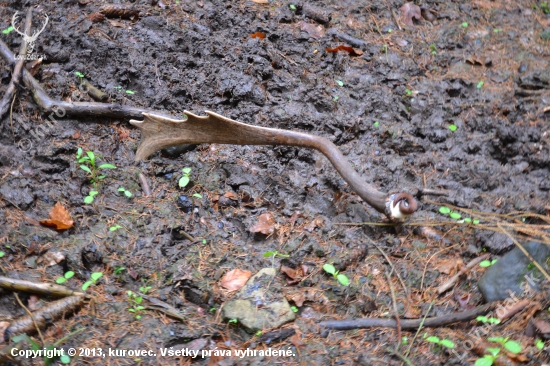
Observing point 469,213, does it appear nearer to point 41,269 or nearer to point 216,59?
point 216,59

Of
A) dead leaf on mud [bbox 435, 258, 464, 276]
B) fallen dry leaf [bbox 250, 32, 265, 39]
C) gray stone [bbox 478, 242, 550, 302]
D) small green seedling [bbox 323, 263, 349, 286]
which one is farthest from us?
fallen dry leaf [bbox 250, 32, 265, 39]

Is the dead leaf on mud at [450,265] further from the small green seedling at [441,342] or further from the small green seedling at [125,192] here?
the small green seedling at [125,192]

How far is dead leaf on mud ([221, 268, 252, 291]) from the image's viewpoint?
294 cm

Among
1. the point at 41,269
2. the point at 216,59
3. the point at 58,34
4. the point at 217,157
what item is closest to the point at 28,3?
the point at 58,34

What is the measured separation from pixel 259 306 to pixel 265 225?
71 centimetres

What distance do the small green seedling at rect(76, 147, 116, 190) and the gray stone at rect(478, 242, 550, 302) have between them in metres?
2.87

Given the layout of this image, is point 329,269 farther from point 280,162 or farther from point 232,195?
point 280,162

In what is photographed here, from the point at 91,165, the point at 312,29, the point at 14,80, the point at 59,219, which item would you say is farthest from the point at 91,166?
the point at 312,29

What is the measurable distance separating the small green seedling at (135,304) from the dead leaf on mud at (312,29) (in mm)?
3330

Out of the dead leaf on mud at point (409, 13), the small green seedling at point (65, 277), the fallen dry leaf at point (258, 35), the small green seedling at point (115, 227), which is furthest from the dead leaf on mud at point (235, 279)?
the dead leaf on mud at point (409, 13)

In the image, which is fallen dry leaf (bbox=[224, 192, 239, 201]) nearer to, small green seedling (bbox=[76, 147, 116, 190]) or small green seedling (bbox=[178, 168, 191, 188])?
small green seedling (bbox=[178, 168, 191, 188])

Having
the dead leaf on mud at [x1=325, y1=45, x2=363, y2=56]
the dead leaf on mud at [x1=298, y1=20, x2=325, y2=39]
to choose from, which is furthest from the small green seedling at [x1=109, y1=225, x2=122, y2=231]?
the dead leaf on mud at [x1=298, y1=20, x2=325, y2=39]

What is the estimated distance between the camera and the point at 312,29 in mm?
4977

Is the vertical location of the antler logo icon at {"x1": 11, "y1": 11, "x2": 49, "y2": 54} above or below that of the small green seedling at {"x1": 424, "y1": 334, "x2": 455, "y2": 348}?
above
